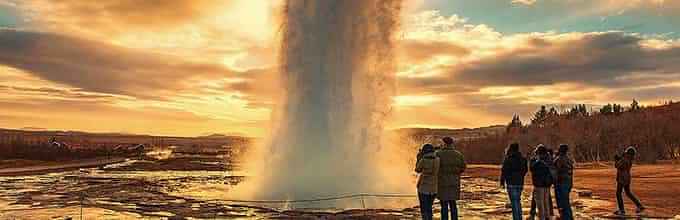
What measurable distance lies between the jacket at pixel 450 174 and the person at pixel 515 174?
4.72 ft

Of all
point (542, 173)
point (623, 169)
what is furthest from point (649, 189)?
point (542, 173)

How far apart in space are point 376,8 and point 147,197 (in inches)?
445

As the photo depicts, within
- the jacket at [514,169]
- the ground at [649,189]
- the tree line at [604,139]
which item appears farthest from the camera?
the tree line at [604,139]

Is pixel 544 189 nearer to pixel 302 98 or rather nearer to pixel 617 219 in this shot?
pixel 617 219

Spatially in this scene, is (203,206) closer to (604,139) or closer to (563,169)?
(563,169)

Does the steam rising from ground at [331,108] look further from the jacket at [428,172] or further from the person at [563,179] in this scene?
the jacket at [428,172]

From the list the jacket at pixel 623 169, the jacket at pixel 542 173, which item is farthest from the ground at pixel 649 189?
the jacket at pixel 542 173

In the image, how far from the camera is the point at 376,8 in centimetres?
2372

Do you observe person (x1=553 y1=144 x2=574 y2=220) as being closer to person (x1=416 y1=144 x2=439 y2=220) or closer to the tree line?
person (x1=416 y1=144 x2=439 y2=220)

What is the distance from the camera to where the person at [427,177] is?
11.1 metres

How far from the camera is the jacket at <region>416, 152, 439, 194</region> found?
36.5 ft

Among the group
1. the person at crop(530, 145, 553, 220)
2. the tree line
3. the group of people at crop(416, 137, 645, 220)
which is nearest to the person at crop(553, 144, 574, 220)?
the group of people at crop(416, 137, 645, 220)

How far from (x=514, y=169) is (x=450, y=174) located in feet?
5.93

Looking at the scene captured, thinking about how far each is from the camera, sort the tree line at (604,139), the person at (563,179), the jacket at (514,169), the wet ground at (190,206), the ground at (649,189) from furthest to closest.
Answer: the tree line at (604,139) → the ground at (649,189) → the wet ground at (190,206) → the person at (563,179) → the jacket at (514,169)
